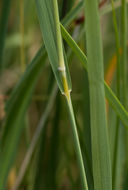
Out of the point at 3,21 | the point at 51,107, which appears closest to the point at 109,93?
the point at 3,21

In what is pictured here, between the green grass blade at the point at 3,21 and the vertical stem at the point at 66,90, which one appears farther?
the green grass blade at the point at 3,21

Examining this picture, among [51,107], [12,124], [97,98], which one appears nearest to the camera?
[97,98]

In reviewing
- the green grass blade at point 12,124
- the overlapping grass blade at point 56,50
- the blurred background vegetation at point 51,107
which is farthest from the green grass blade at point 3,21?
the overlapping grass blade at point 56,50

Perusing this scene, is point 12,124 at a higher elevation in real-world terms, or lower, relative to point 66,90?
lower

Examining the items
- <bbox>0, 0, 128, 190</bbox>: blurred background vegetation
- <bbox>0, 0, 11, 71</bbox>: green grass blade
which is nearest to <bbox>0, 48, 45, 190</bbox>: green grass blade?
<bbox>0, 0, 128, 190</bbox>: blurred background vegetation

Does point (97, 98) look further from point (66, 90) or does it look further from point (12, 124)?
point (12, 124)

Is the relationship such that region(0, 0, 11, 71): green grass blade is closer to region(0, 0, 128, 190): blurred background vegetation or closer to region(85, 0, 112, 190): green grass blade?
region(0, 0, 128, 190): blurred background vegetation

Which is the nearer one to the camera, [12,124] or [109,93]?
[109,93]

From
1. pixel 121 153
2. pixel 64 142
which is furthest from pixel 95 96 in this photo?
pixel 64 142

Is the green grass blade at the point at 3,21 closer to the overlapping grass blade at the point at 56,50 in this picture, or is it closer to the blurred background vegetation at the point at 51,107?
the blurred background vegetation at the point at 51,107
